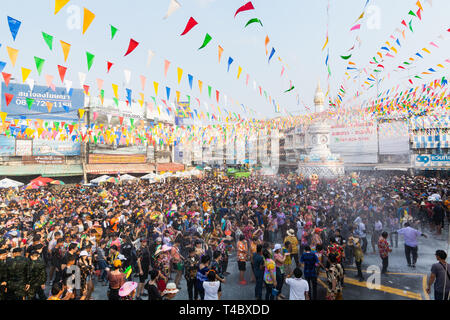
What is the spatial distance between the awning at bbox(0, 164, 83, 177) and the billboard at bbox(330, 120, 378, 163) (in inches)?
1551

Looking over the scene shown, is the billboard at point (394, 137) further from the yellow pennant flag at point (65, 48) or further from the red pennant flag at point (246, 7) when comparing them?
the yellow pennant flag at point (65, 48)

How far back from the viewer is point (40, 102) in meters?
27.6

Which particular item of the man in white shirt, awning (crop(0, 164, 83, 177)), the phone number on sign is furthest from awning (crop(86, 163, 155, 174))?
the man in white shirt

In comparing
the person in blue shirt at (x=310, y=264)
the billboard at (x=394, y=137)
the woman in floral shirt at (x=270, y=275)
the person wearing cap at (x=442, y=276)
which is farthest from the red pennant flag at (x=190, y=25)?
the billboard at (x=394, y=137)

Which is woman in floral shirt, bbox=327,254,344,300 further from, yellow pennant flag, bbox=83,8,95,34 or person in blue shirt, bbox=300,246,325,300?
yellow pennant flag, bbox=83,8,95,34

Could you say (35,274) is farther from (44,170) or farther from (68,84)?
(44,170)

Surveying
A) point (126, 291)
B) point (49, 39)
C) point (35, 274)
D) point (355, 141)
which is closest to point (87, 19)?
point (49, 39)

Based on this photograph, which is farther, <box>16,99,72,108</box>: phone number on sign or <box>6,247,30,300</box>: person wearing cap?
<box>16,99,72,108</box>: phone number on sign

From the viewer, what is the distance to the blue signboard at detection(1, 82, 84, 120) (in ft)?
86.4

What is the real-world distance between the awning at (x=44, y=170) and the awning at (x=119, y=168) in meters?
1.27
